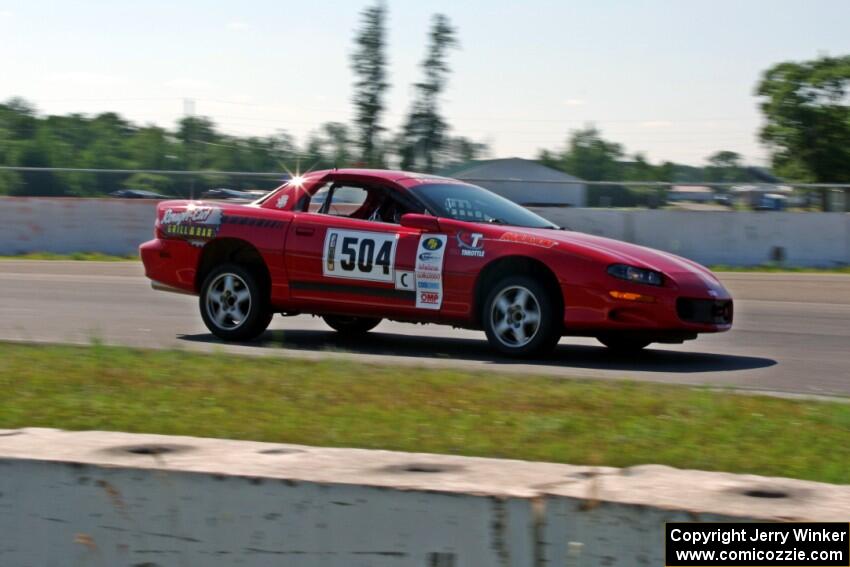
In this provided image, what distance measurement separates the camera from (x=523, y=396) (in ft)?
22.3

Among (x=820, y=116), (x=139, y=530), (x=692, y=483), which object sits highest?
(x=820, y=116)

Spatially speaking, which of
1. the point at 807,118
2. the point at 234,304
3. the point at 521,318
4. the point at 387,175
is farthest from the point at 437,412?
the point at 807,118

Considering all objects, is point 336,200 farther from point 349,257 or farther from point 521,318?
point 521,318

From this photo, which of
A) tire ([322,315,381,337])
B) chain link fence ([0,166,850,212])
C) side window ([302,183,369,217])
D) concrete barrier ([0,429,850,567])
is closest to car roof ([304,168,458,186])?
side window ([302,183,369,217])

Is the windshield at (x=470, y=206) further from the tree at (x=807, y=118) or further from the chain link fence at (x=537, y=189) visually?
the tree at (x=807, y=118)

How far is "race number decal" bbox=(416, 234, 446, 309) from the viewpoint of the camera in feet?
30.4

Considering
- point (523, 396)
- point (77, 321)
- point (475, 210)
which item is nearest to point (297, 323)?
point (77, 321)

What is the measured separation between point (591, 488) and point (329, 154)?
3919cm

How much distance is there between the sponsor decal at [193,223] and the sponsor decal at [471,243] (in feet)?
7.26

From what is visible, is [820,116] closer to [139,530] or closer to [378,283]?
[378,283]

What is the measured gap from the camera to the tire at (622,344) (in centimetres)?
978

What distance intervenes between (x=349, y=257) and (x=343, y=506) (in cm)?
627

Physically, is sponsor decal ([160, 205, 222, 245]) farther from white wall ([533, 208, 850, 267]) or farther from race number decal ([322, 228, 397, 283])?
white wall ([533, 208, 850, 267])

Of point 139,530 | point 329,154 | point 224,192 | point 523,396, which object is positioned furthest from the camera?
point 329,154
